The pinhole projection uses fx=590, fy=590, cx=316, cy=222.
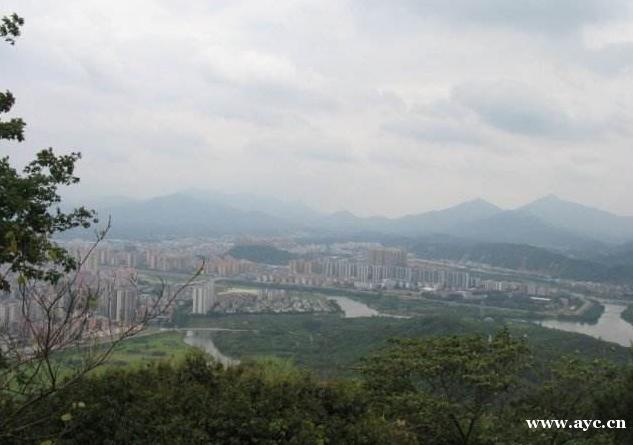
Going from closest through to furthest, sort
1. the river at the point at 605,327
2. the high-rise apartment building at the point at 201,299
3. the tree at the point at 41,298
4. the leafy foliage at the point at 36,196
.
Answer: the tree at the point at 41,298, the leafy foliage at the point at 36,196, the river at the point at 605,327, the high-rise apartment building at the point at 201,299

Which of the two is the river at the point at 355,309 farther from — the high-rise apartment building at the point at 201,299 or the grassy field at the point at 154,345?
the grassy field at the point at 154,345

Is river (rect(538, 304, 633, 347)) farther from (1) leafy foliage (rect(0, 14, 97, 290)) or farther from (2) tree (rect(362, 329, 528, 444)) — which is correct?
(1) leafy foliage (rect(0, 14, 97, 290))

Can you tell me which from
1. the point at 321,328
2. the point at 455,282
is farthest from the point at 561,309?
the point at 321,328

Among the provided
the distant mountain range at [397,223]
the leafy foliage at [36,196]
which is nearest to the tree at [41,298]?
the leafy foliage at [36,196]

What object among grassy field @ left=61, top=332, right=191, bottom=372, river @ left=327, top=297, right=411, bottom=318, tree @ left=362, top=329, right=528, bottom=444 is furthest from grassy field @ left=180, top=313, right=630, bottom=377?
tree @ left=362, top=329, right=528, bottom=444

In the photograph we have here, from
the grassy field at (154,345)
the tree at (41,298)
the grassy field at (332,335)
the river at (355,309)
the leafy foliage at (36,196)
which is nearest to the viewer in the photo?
the tree at (41,298)

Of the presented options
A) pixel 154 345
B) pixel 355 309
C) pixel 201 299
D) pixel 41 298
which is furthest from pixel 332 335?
pixel 41 298
